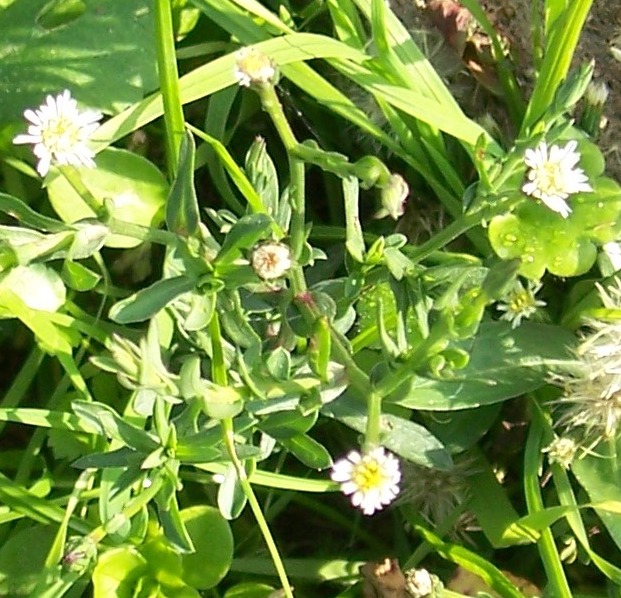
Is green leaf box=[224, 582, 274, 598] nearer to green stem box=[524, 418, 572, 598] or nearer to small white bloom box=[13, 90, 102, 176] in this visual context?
green stem box=[524, 418, 572, 598]

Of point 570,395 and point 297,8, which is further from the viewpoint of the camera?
point 297,8

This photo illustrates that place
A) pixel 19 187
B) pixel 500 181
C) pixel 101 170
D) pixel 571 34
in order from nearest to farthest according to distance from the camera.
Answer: pixel 500 181, pixel 571 34, pixel 101 170, pixel 19 187

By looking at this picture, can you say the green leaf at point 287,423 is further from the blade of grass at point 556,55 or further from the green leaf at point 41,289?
the blade of grass at point 556,55

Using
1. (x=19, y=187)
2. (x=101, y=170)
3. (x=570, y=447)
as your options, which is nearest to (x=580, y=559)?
(x=570, y=447)

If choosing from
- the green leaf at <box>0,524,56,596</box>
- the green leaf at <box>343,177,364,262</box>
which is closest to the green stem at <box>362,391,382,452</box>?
the green leaf at <box>343,177,364,262</box>

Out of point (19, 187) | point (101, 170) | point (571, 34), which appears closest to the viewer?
point (571, 34)

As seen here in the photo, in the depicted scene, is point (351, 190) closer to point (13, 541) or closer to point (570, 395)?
point (570, 395)
